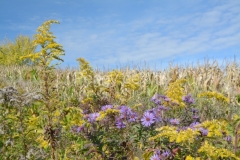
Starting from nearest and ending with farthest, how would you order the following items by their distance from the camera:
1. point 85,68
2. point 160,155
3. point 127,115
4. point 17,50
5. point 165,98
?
point 160,155 < point 127,115 < point 165,98 < point 85,68 < point 17,50

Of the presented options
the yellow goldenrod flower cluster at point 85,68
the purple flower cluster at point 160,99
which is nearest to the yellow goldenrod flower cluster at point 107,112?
the purple flower cluster at point 160,99

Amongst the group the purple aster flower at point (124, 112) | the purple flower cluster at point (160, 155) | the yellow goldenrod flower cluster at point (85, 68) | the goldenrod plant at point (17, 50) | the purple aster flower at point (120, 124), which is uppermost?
the goldenrod plant at point (17, 50)

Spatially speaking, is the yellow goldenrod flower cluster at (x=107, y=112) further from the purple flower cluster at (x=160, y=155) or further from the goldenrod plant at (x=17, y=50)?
the goldenrod plant at (x=17, y=50)

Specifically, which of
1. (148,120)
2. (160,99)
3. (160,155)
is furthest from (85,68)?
(160,155)

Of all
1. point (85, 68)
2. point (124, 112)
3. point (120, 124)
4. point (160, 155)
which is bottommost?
point (160, 155)

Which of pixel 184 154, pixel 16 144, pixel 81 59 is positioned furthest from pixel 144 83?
pixel 184 154

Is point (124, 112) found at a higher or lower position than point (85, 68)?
lower

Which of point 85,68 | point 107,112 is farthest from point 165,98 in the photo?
point 85,68

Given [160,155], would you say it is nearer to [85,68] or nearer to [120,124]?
[120,124]

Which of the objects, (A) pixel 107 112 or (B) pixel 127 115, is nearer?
(A) pixel 107 112

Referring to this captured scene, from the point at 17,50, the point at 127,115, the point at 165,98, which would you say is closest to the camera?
the point at 127,115

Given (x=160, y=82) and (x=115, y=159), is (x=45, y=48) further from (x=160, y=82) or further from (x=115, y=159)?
(x=160, y=82)

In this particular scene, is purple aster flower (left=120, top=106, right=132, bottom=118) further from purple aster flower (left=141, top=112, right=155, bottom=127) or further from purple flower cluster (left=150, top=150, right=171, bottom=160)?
purple flower cluster (left=150, top=150, right=171, bottom=160)

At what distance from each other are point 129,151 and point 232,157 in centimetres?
113
